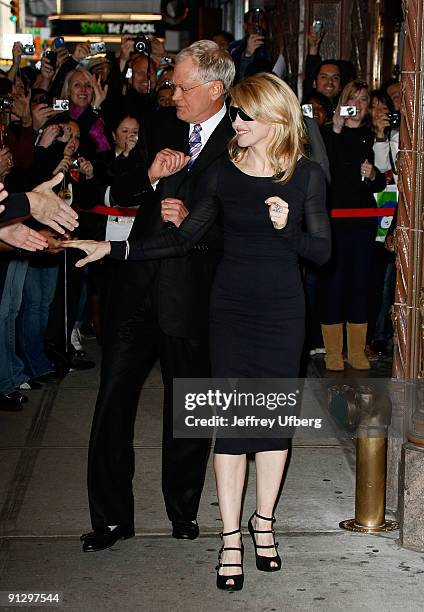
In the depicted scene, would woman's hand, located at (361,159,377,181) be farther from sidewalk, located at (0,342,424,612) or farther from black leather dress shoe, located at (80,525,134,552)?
black leather dress shoe, located at (80,525,134,552)

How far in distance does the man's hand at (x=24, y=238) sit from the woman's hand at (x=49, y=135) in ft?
12.5

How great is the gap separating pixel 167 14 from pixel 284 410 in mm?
17301

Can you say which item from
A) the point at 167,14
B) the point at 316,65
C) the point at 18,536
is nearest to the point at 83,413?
the point at 18,536

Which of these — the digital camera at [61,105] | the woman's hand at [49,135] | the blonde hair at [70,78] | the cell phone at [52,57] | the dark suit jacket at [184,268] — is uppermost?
the cell phone at [52,57]

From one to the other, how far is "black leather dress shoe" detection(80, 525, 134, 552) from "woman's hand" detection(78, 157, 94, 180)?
13.7 ft

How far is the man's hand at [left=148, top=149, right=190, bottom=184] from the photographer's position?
5012 mm

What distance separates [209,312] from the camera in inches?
201

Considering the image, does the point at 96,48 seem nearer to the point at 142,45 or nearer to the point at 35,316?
the point at 142,45

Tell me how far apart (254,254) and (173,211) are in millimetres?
414

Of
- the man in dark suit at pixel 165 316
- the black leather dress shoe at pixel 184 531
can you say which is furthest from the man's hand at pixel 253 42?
A: the black leather dress shoe at pixel 184 531

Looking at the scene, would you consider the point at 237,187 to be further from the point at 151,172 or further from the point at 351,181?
the point at 351,181

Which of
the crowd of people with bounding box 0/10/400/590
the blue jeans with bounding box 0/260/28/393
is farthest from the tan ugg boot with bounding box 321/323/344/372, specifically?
the crowd of people with bounding box 0/10/400/590

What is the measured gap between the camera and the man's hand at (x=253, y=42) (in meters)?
11.5

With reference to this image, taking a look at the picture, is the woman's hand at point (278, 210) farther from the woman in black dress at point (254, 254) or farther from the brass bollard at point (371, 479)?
the brass bollard at point (371, 479)
